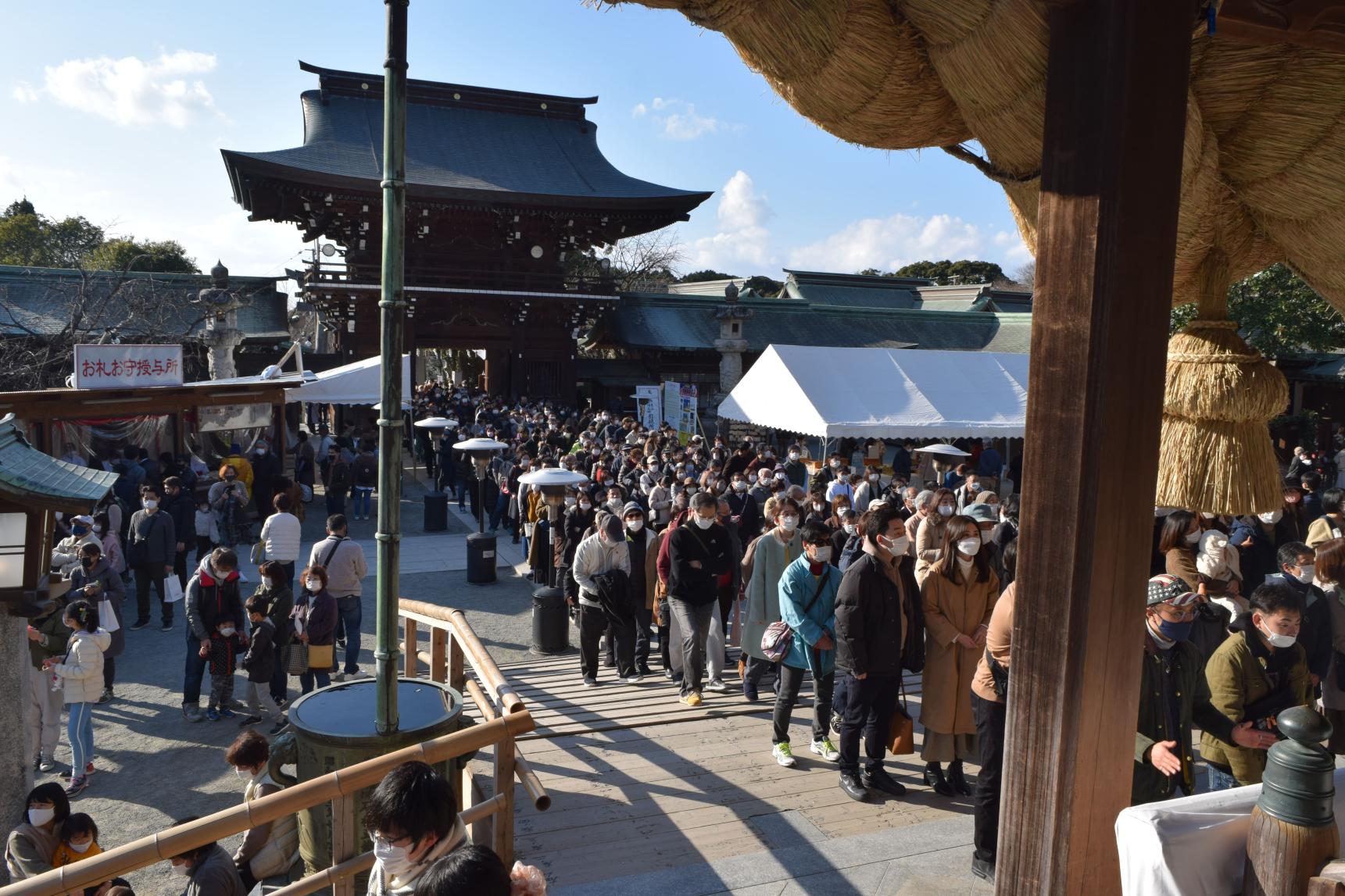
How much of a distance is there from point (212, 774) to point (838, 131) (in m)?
6.02

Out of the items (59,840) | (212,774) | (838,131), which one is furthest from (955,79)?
(212,774)

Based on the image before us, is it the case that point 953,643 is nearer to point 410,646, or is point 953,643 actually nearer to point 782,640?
point 782,640

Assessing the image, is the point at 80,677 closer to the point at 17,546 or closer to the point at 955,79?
the point at 17,546

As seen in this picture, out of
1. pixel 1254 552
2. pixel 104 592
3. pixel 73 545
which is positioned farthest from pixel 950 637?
pixel 73 545

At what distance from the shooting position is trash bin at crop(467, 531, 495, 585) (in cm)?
1101

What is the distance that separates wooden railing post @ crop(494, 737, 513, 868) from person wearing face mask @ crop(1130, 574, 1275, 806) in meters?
2.53

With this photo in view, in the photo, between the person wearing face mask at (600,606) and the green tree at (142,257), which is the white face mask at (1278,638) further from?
the green tree at (142,257)

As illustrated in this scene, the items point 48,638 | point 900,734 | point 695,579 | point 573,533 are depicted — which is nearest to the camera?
point 900,734

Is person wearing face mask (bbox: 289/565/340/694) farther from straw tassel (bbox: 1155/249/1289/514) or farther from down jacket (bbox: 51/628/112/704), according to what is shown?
straw tassel (bbox: 1155/249/1289/514)

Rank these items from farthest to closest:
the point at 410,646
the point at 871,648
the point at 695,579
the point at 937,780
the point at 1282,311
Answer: the point at 1282,311 → the point at 695,579 → the point at 410,646 → the point at 937,780 → the point at 871,648

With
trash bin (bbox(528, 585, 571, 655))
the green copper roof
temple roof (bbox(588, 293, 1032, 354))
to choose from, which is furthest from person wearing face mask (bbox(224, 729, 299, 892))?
temple roof (bbox(588, 293, 1032, 354))

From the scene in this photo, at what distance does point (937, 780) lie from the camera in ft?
16.3

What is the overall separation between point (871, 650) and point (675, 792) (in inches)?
53.9

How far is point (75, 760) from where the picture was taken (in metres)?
5.77
